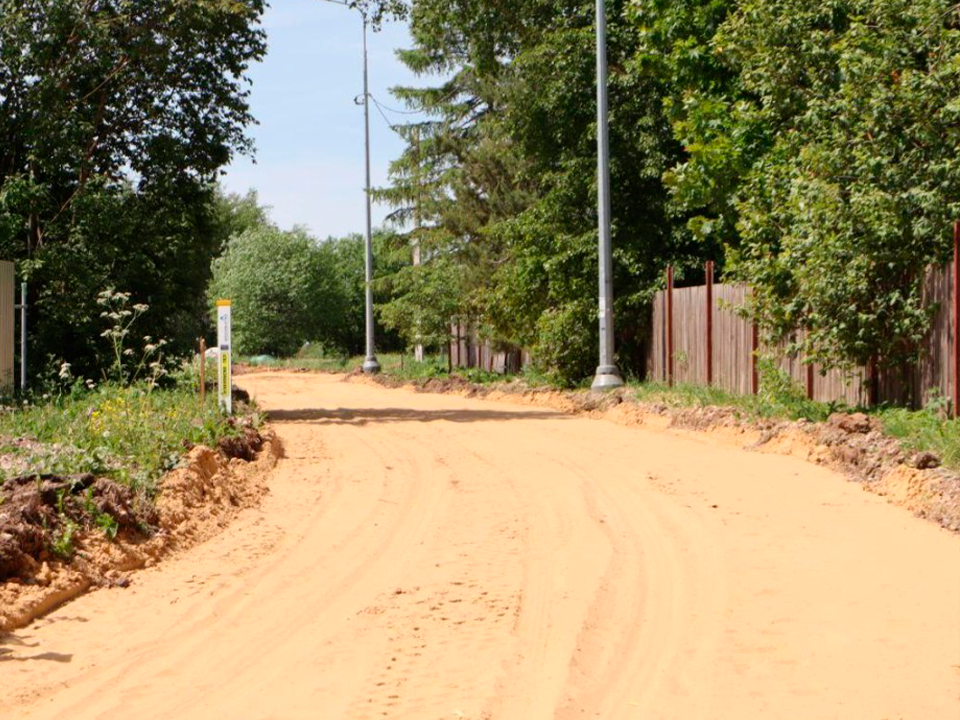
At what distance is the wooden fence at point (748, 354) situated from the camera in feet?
48.2

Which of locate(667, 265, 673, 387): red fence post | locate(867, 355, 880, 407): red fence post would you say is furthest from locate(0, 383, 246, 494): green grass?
locate(667, 265, 673, 387): red fence post

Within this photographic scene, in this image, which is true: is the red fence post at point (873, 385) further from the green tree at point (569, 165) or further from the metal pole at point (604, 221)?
the green tree at point (569, 165)

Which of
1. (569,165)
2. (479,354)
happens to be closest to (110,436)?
(569,165)

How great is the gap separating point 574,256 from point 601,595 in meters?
19.7

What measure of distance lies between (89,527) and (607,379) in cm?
1592

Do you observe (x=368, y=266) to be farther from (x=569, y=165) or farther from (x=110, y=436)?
(x=110, y=436)

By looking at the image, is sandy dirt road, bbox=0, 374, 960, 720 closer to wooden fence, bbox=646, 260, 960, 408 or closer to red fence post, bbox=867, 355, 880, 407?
wooden fence, bbox=646, 260, 960, 408

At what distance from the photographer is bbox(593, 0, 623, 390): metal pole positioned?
23594mm

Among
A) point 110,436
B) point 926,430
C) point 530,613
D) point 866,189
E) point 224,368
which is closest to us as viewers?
point 530,613

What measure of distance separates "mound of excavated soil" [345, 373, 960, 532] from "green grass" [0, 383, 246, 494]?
21.2 ft

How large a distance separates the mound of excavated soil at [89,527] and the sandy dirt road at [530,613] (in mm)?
191

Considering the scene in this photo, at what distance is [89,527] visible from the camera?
8.92 metres

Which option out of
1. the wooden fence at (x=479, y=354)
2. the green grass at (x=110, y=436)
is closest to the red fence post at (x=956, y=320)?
the green grass at (x=110, y=436)

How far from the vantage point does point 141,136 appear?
79.5 ft
